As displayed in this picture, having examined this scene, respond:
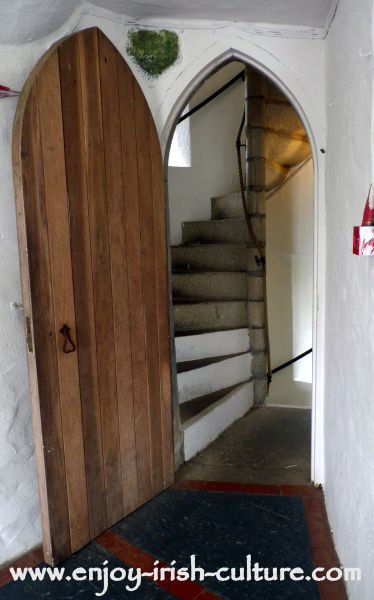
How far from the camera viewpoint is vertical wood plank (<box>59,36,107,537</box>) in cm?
166

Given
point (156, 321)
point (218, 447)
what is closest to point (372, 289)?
point (156, 321)

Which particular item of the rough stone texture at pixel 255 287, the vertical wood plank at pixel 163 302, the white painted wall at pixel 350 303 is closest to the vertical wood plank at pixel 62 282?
the vertical wood plank at pixel 163 302

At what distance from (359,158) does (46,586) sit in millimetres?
1886

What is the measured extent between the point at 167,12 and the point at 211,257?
6.34 ft

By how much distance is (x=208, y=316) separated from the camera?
10.7ft

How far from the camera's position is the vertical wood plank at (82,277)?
1661 mm

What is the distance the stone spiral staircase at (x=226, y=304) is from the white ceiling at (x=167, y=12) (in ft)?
4.54

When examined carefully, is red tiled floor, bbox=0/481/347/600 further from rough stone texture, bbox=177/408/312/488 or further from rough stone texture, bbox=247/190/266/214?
rough stone texture, bbox=247/190/266/214

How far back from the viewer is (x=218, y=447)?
2.68 meters

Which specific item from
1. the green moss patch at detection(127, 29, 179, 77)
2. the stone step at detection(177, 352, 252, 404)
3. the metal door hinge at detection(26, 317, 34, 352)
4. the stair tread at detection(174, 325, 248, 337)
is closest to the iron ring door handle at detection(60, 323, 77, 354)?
the metal door hinge at detection(26, 317, 34, 352)

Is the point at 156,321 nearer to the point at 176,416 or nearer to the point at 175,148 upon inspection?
the point at 176,416

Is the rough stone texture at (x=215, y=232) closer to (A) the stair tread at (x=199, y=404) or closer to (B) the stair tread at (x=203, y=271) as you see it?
(B) the stair tread at (x=203, y=271)

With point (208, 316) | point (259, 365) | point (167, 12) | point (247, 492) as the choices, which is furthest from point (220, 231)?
point (247, 492)

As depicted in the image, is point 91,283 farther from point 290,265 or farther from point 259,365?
point 290,265
